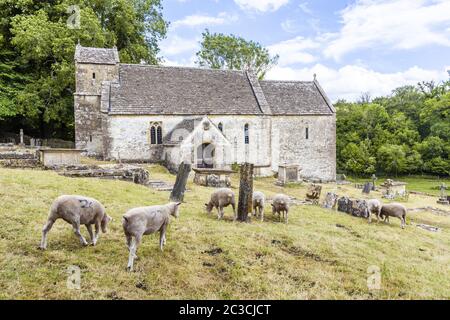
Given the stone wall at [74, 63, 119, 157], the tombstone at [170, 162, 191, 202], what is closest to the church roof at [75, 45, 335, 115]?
the stone wall at [74, 63, 119, 157]

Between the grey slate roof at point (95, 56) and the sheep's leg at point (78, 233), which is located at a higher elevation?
the grey slate roof at point (95, 56)

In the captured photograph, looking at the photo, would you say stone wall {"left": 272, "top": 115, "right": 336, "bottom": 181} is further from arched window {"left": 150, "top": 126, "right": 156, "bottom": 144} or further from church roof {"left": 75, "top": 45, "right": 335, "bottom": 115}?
arched window {"left": 150, "top": 126, "right": 156, "bottom": 144}

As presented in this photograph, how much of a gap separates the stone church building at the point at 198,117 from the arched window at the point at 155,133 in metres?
0.09

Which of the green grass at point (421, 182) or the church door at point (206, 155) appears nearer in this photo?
the church door at point (206, 155)

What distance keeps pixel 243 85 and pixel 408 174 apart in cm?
3695

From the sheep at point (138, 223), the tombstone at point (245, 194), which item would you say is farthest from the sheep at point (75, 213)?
the tombstone at point (245, 194)

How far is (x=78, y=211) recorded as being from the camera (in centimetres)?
852

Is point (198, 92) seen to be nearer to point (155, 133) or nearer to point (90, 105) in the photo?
point (155, 133)

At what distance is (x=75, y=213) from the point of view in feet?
27.8

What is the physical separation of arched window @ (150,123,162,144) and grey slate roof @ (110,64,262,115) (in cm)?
131

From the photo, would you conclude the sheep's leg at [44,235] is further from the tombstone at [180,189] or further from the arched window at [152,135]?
the arched window at [152,135]

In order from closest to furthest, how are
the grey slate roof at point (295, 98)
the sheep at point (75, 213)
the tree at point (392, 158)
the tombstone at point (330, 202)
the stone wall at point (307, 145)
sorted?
the sheep at point (75, 213) → the tombstone at point (330, 202) → the stone wall at point (307, 145) → the grey slate roof at point (295, 98) → the tree at point (392, 158)

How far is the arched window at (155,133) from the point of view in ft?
109

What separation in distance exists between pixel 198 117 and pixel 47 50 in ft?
53.6
